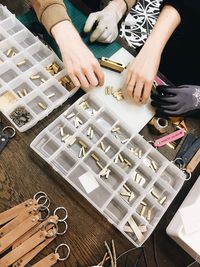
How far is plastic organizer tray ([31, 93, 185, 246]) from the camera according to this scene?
846 millimetres

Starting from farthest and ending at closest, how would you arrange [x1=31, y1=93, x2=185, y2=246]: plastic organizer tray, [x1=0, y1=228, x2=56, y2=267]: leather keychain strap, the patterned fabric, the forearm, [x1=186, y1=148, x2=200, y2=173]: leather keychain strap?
the patterned fabric → the forearm → [x1=186, y1=148, x2=200, y2=173]: leather keychain strap → [x1=31, y1=93, x2=185, y2=246]: plastic organizer tray → [x1=0, y1=228, x2=56, y2=267]: leather keychain strap

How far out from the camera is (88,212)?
837 mm

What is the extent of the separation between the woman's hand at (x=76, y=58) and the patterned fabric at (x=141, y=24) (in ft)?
3.10

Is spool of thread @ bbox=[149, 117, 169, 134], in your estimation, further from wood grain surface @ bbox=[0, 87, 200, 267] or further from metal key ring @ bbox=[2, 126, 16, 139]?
metal key ring @ bbox=[2, 126, 16, 139]

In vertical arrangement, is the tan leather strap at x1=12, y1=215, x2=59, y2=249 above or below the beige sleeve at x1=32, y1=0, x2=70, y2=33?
below

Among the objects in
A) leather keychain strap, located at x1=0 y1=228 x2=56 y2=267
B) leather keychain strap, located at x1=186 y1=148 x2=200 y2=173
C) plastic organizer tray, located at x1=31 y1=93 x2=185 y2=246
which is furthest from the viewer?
leather keychain strap, located at x1=186 y1=148 x2=200 y2=173

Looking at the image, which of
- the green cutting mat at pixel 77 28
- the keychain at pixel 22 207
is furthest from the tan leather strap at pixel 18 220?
the green cutting mat at pixel 77 28

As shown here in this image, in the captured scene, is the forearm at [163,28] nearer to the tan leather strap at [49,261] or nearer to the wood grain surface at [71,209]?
the wood grain surface at [71,209]

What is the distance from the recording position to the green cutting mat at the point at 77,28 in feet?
3.47

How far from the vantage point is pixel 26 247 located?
0.76m

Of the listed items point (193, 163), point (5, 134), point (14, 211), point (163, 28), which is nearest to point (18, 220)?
point (14, 211)

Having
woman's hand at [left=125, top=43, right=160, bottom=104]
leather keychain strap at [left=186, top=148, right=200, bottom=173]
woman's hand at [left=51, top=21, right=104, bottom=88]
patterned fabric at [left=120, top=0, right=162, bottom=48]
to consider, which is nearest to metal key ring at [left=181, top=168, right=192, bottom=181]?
leather keychain strap at [left=186, top=148, right=200, bottom=173]

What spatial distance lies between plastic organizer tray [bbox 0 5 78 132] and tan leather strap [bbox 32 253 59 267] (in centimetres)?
33

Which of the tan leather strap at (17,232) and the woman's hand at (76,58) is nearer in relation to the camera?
the tan leather strap at (17,232)
